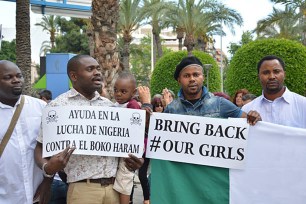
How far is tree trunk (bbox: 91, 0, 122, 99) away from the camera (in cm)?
1104

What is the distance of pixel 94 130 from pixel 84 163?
0.26 m

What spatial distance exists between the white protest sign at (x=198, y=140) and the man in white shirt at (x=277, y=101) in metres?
0.49

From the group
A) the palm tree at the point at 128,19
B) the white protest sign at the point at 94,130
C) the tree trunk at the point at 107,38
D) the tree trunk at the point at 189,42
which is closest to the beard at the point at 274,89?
the white protest sign at the point at 94,130

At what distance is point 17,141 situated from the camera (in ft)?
12.0

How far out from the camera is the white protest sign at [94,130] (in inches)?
141

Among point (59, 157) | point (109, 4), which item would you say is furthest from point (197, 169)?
point (109, 4)

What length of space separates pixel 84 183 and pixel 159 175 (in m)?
0.69

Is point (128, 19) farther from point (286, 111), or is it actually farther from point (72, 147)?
point (72, 147)

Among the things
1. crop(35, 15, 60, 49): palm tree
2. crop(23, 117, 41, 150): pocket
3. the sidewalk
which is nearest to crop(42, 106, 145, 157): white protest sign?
crop(23, 117, 41, 150): pocket

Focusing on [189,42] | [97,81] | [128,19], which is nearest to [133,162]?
[97,81]

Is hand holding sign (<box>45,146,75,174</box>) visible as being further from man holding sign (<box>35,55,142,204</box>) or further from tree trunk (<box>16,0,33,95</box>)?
tree trunk (<box>16,0,33,95</box>)

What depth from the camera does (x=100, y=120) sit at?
145 inches

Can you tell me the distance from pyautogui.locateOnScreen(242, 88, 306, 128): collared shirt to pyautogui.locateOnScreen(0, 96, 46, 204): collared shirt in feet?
6.16

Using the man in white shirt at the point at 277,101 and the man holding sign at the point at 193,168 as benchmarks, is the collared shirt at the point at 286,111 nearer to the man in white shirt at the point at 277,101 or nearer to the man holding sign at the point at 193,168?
the man in white shirt at the point at 277,101
